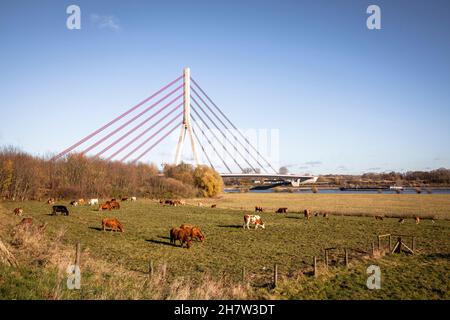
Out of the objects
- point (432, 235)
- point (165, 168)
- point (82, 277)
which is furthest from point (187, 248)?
point (165, 168)

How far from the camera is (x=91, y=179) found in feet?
190

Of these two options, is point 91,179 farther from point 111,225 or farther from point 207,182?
point 111,225

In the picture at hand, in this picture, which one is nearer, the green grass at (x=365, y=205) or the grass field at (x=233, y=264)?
the grass field at (x=233, y=264)

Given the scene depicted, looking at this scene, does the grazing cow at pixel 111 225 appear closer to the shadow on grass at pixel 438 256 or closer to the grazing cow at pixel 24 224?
the grazing cow at pixel 24 224

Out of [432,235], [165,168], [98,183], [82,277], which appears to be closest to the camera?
[82,277]

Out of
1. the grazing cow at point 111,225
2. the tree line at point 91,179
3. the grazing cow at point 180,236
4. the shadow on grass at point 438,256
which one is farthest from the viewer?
the tree line at point 91,179

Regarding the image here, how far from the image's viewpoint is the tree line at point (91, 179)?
46.4 meters

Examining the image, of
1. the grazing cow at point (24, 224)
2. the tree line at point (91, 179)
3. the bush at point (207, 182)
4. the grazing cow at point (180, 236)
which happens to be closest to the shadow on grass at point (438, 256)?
the grazing cow at point (180, 236)

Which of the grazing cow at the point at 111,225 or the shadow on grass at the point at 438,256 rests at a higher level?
the grazing cow at the point at 111,225

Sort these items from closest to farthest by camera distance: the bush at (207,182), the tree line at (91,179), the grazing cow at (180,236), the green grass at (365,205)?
the grazing cow at (180,236), the green grass at (365,205), the tree line at (91,179), the bush at (207,182)

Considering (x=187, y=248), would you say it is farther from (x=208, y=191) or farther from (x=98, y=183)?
(x=208, y=191)
